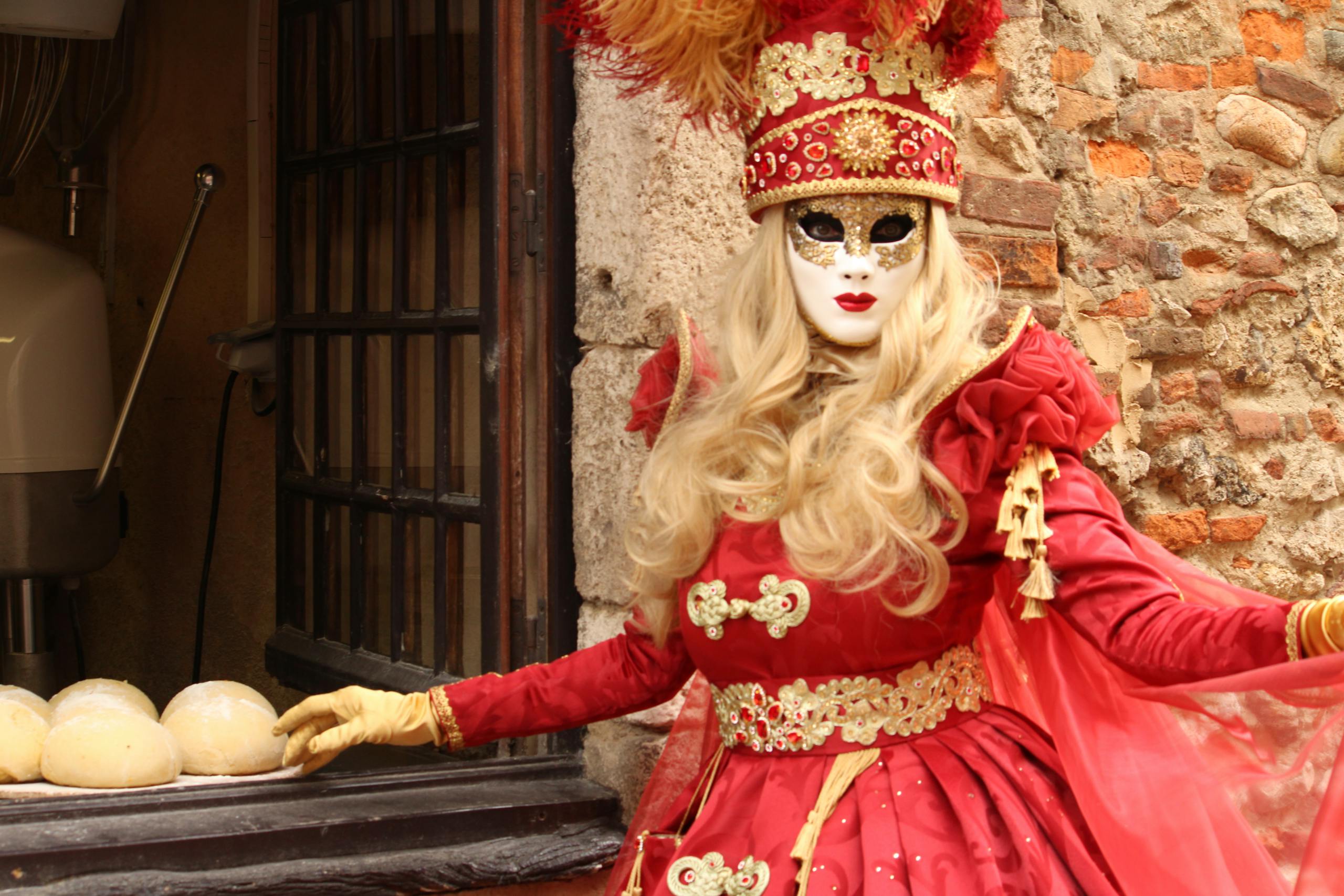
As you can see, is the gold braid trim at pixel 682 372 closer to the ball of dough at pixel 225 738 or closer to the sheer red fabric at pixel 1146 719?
the sheer red fabric at pixel 1146 719

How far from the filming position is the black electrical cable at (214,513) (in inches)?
136

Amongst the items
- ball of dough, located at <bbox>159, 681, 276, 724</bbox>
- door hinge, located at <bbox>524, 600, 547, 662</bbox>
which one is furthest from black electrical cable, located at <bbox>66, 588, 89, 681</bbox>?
door hinge, located at <bbox>524, 600, 547, 662</bbox>

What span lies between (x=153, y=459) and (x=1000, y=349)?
2882 millimetres

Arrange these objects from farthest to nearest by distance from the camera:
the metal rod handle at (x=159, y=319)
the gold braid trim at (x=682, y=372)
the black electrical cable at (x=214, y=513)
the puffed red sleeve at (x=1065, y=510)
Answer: the black electrical cable at (x=214, y=513) → the metal rod handle at (x=159, y=319) → the gold braid trim at (x=682, y=372) → the puffed red sleeve at (x=1065, y=510)

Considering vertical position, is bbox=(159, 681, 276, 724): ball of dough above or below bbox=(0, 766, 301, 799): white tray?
above

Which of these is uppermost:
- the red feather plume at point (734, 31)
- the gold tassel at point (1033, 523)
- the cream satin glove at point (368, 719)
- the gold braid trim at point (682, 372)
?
the red feather plume at point (734, 31)

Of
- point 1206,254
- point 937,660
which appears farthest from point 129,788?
point 1206,254

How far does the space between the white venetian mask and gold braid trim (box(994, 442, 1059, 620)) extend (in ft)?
0.76

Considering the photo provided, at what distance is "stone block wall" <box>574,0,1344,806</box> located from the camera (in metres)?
2.10

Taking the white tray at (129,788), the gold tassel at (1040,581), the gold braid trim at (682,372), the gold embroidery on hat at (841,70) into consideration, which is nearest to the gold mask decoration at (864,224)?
the gold embroidery on hat at (841,70)

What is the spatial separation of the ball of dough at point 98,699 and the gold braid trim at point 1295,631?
1568 mm

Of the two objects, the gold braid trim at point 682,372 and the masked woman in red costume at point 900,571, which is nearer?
the masked woman in red costume at point 900,571

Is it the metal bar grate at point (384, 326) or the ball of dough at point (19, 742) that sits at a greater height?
the metal bar grate at point (384, 326)

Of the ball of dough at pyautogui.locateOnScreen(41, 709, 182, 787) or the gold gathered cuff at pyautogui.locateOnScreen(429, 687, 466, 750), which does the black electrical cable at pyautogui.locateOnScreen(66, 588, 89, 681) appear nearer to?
the ball of dough at pyautogui.locateOnScreen(41, 709, 182, 787)
